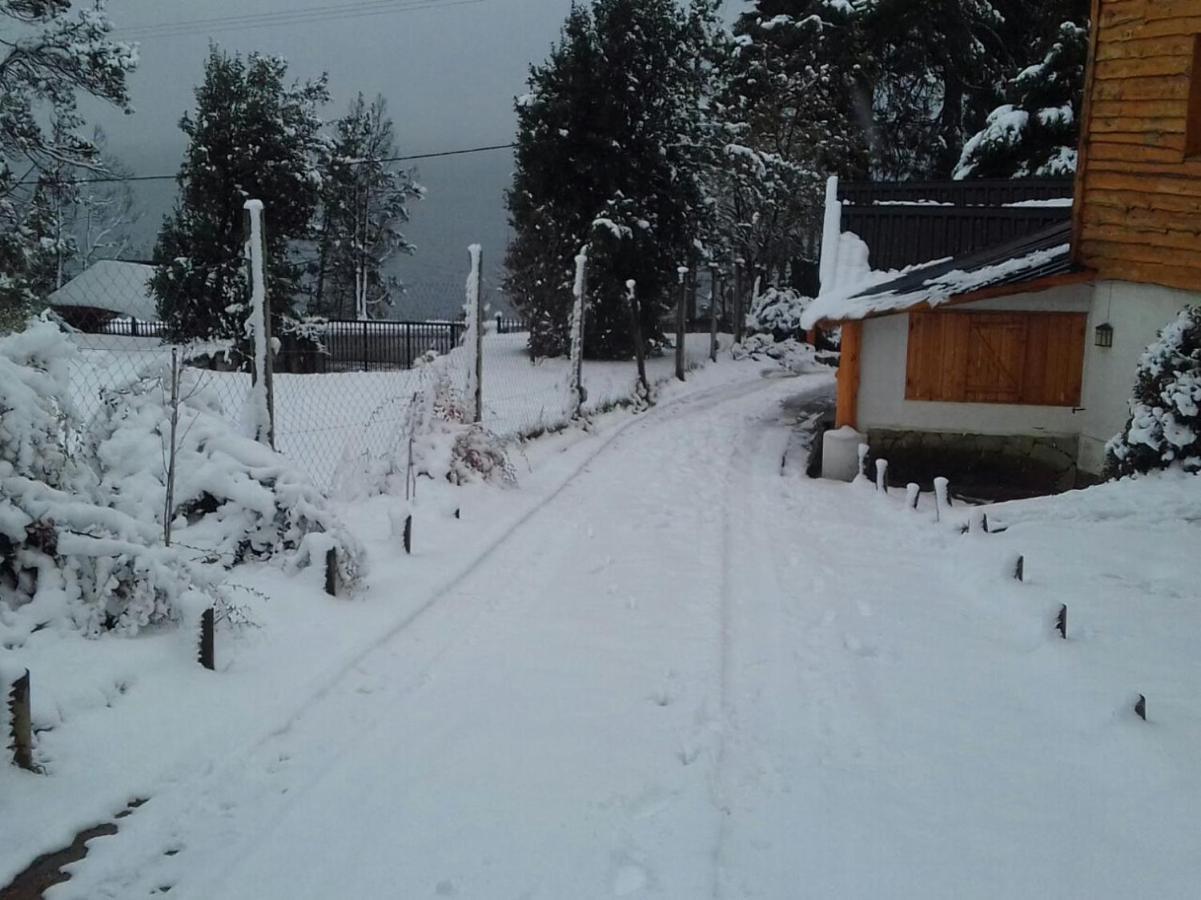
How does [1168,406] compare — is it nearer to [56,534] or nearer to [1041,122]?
[56,534]

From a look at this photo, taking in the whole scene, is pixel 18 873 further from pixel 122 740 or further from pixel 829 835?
pixel 829 835

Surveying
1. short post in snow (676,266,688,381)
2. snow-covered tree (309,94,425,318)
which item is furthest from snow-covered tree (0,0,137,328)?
snow-covered tree (309,94,425,318)

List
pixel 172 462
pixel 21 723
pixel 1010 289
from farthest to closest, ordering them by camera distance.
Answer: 1. pixel 1010 289
2. pixel 172 462
3. pixel 21 723

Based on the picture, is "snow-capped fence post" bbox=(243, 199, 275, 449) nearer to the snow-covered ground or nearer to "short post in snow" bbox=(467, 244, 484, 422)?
the snow-covered ground

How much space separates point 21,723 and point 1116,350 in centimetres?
1056

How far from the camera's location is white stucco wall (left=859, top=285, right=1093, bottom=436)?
1177cm

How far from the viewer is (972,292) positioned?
10.9m

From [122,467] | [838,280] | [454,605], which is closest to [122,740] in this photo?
[122,467]

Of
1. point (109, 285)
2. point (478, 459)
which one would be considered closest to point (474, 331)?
point (478, 459)

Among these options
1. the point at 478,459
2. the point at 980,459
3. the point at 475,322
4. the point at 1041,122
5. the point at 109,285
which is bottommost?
the point at 980,459

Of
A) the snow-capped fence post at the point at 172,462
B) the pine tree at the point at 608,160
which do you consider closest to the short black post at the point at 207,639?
the snow-capped fence post at the point at 172,462

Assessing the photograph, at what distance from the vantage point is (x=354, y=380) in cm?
1762

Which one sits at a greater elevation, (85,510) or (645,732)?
(85,510)

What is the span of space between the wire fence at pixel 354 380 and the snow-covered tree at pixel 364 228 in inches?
383
